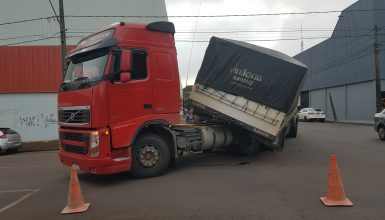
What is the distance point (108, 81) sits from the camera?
28.8 feet

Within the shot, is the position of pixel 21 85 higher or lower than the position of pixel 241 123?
higher

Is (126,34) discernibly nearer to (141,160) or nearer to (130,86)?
(130,86)

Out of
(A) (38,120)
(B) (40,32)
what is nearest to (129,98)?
(A) (38,120)

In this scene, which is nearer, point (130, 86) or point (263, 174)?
point (130, 86)

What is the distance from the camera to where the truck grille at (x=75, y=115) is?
8.73 metres

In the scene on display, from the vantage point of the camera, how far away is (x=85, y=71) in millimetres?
9250

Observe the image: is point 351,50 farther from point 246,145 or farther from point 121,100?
point 121,100

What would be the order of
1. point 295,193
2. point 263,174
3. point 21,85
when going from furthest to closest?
1. point 21,85
2. point 263,174
3. point 295,193

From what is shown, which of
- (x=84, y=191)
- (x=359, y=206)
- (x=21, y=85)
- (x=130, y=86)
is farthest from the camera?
(x=21, y=85)

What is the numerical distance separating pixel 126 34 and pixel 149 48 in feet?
2.10

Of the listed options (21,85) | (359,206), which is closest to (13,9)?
(21,85)

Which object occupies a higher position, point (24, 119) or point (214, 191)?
point (24, 119)

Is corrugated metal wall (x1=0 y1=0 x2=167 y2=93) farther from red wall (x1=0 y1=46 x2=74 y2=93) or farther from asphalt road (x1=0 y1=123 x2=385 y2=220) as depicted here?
asphalt road (x1=0 y1=123 x2=385 y2=220)

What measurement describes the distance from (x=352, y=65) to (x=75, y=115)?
3885 cm
